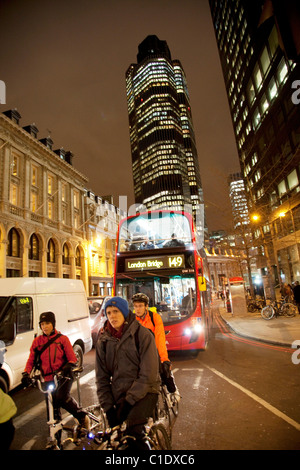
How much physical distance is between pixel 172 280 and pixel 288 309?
1018 cm

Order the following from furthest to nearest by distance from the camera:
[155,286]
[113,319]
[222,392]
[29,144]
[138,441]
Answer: [29,144]
[155,286]
[222,392]
[113,319]
[138,441]

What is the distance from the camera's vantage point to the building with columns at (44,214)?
2436 cm

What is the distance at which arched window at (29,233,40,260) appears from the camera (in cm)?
2680

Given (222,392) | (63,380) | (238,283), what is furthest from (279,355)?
(238,283)

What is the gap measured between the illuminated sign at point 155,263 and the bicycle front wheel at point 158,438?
561 centimetres

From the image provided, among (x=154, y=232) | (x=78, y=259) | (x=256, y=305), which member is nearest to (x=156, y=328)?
(x=154, y=232)

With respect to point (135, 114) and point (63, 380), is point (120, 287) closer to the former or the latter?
point (63, 380)

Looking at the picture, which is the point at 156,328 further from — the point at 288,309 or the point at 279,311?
the point at 279,311

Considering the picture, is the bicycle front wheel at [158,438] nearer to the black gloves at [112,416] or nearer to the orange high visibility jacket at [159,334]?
the black gloves at [112,416]

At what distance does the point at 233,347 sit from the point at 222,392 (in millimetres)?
4694

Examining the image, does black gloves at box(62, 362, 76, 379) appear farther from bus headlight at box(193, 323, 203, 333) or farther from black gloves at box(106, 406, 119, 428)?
bus headlight at box(193, 323, 203, 333)

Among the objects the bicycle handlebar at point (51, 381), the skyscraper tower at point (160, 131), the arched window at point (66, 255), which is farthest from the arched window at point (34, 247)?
the skyscraper tower at point (160, 131)

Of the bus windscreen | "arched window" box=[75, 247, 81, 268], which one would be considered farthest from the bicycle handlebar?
"arched window" box=[75, 247, 81, 268]

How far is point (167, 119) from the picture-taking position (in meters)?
164
